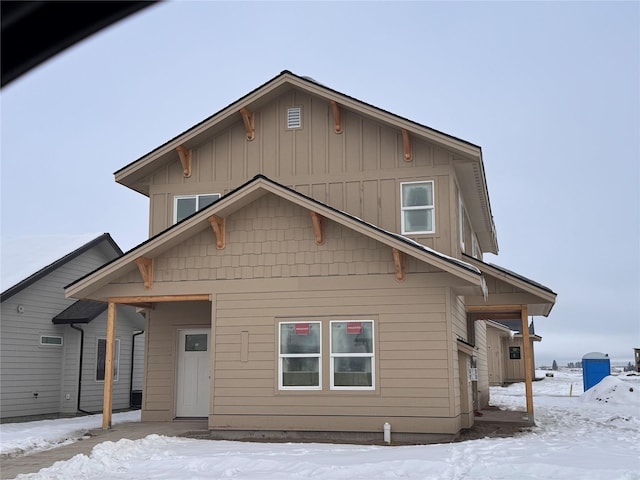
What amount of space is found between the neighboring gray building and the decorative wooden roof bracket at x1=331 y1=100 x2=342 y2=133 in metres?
9.59

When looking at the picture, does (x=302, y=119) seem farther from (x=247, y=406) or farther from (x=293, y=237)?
(x=247, y=406)

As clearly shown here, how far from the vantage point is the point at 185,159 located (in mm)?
16547

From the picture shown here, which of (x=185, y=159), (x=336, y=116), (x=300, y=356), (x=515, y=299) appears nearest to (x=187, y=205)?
(x=185, y=159)

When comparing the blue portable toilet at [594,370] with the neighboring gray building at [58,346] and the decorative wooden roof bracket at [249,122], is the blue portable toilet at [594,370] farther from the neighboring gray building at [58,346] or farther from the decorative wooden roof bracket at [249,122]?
the decorative wooden roof bracket at [249,122]

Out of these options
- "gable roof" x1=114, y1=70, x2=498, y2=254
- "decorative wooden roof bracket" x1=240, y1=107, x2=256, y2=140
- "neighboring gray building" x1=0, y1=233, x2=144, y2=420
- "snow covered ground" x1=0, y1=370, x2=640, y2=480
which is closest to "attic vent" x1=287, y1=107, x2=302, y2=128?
"gable roof" x1=114, y1=70, x2=498, y2=254

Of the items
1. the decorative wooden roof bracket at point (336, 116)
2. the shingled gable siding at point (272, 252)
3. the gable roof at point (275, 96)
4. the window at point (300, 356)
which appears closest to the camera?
the window at point (300, 356)

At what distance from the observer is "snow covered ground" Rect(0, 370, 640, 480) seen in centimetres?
916

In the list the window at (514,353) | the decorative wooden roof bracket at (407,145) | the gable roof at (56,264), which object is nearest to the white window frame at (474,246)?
the decorative wooden roof bracket at (407,145)

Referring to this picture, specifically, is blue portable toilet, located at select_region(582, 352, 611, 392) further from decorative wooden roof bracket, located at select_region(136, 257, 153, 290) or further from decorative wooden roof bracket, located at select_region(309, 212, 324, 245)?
decorative wooden roof bracket, located at select_region(136, 257, 153, 290)

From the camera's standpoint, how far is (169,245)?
14305 mm

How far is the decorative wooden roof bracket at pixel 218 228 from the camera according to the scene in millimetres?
13852

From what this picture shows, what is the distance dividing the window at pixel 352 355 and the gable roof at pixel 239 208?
1821 mm

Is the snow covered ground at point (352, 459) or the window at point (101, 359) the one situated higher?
the window at point (101, 359)

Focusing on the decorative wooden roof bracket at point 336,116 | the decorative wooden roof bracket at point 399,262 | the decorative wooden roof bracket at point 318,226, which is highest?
the decorative wooden roof bracket at point 336,116
